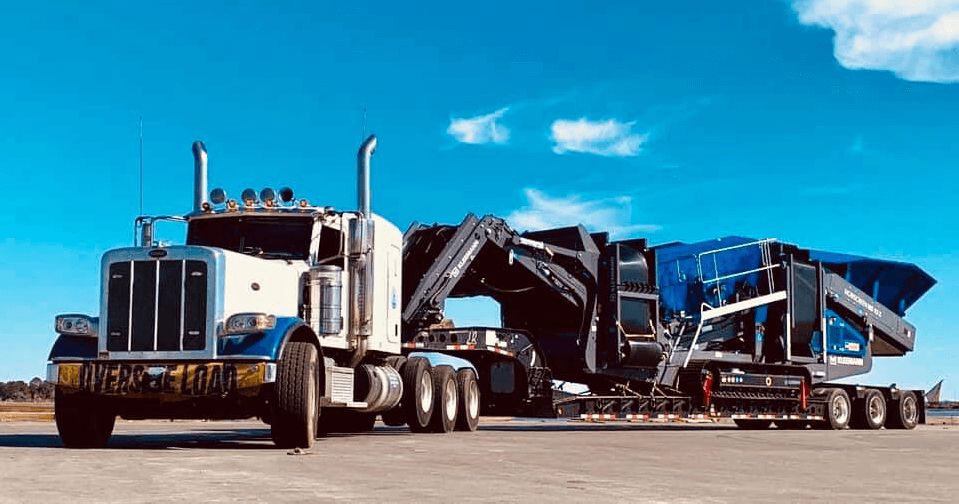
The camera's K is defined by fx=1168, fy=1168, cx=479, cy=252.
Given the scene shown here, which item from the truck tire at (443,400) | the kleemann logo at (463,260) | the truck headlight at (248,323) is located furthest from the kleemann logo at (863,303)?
the truck headlight at (248,323)

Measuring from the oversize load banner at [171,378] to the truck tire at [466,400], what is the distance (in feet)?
24.6

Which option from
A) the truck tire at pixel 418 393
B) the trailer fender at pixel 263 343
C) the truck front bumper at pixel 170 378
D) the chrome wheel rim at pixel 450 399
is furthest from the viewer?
the chrome wheel rim at pixel 450 399

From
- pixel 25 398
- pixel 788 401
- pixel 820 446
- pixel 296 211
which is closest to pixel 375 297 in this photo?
pixel 296 211

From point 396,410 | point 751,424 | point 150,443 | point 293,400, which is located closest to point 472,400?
point 396,410

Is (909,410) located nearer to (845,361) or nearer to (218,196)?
(845,361)

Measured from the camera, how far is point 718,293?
25.3 metres

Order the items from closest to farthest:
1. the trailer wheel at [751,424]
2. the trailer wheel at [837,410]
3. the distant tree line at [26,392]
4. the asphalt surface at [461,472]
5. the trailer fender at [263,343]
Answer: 1. the asphalt surface at [461,472]
2. the trailer fender at [263,343]
3. the trailer wheel at [751,424]
4. the trailer wheel at [837,410]
5. the distant tree line at [26,392]

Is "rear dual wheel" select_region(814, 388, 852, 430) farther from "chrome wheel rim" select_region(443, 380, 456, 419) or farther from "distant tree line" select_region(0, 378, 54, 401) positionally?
"distant tree line" select_region(0, 378, 54, 401)

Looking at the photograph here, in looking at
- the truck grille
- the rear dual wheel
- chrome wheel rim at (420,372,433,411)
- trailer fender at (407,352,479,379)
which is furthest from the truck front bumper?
the rear dual wheel

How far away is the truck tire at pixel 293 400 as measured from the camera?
13.1 metres

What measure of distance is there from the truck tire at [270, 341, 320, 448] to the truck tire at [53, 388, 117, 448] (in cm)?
239

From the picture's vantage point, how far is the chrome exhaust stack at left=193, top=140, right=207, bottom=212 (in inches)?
664

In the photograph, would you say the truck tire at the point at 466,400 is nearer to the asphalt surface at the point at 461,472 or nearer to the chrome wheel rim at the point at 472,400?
the chrome wheel rim at the point at 472,400

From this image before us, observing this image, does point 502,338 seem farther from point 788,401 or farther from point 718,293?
point 788,401
